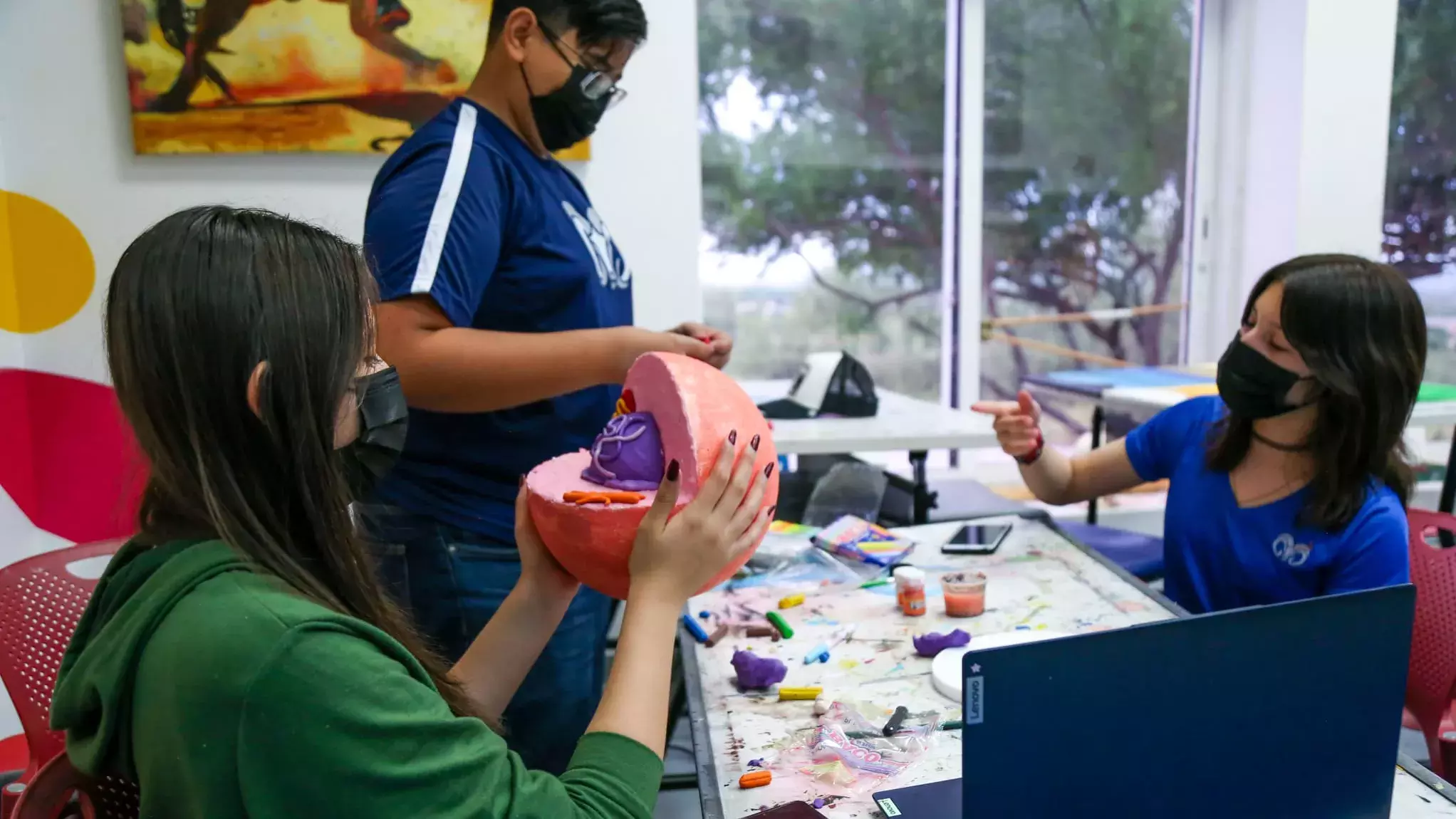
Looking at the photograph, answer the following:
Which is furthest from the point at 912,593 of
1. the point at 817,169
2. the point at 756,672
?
the point at 817,169

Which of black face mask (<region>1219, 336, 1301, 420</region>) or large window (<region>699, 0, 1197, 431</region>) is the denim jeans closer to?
black face mask (<region>1219, 336, 1301, 420</region>)

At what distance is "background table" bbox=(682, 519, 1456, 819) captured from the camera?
1029 mm

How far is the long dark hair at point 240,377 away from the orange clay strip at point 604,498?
0.80 ft

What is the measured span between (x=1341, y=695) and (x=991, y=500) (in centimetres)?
225

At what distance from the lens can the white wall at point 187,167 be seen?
265 centimetres

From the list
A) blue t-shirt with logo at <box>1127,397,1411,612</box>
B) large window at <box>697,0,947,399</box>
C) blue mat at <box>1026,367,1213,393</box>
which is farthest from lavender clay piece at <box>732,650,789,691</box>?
large window at <box>697,0,947,399</box>

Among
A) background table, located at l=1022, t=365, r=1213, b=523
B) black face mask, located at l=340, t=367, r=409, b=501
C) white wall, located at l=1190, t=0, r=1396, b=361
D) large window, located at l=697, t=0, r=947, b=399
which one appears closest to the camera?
black face mask, located at l=340, t=367, r=409, b=501

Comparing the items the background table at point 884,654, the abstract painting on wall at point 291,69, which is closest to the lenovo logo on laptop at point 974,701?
the background table at point 884,654

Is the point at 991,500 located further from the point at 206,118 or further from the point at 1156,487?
the point at 206,118

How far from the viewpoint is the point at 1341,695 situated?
35.1 inches

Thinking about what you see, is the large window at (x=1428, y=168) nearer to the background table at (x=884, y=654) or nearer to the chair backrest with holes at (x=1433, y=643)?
the chair backrest with holes at (x=1433, y=643)

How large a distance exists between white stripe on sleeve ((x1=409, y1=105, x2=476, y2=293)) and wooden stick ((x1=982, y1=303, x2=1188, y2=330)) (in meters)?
2.93

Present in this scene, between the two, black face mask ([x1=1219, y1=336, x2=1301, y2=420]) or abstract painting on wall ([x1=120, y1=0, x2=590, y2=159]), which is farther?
abstract painting on wall ([x1=120, y1=0, x2=590, y2=159])

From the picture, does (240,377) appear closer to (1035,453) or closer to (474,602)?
(474,602)
